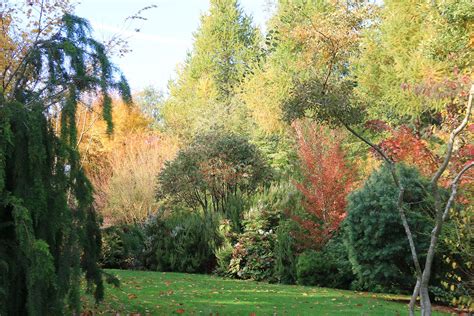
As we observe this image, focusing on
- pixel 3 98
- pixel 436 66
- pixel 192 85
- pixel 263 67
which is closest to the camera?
pixel 3 98

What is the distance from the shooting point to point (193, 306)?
784cm

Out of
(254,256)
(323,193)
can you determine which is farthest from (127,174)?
(323,193)

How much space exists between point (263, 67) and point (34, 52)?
2321 cm

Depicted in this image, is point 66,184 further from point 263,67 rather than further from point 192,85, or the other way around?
point 192,85

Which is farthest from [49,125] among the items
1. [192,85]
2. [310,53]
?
[192,85]

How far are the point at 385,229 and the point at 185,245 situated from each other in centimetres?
596

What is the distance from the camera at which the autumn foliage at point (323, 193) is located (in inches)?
524

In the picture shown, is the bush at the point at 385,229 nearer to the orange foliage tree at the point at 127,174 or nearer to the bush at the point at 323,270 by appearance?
the bush at the point at 323,270

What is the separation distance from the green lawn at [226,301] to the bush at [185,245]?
3589 millimetres

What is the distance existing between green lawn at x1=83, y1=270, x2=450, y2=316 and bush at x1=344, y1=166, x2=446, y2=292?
2.05ft

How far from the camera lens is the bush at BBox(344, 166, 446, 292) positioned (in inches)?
413

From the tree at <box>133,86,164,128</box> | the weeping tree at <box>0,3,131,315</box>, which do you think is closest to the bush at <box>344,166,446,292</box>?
the weeping tree at <box>0,3,131,315</box>

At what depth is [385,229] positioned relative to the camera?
10594 millimetres

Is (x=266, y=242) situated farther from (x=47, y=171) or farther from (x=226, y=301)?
(x=47, y=171)
